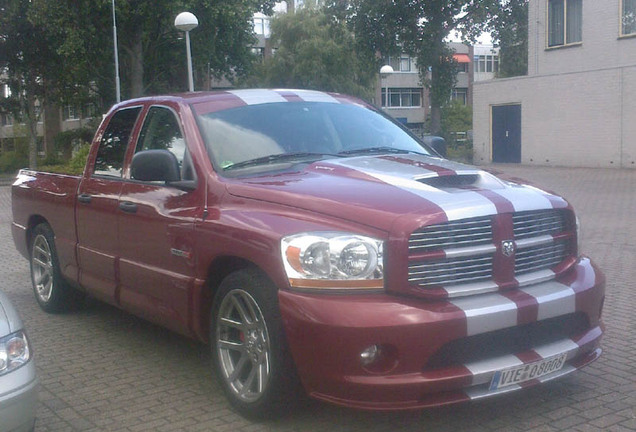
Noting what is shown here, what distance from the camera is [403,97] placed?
7969 centimetres

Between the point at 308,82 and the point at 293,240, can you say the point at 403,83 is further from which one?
the point at 293,240

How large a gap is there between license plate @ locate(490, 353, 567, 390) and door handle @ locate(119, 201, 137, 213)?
269 cm

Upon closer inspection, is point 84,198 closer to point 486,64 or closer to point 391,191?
point 391,191

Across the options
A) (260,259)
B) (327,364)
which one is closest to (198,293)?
(260,259)

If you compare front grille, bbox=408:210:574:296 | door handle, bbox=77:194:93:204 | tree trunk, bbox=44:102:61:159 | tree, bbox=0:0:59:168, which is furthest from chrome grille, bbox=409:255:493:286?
tree trunk, bbox=44:102:61:159

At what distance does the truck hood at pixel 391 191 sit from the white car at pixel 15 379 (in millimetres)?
1406

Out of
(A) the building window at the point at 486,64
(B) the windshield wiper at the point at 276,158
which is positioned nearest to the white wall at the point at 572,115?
(B) the windshield wiper at the point at 276,158

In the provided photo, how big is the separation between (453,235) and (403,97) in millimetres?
77013

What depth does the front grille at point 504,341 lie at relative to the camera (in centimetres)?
384

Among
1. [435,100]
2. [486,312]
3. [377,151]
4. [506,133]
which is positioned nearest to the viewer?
[486,312]

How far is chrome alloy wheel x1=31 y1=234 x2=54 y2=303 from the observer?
7.07 metres

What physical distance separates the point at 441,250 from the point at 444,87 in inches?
1556

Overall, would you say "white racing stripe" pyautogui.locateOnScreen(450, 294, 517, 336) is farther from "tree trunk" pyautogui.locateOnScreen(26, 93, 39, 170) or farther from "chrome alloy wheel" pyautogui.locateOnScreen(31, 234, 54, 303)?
"tree trunk" pyautogui.locateOnScreen(26, 93, 39, 170)

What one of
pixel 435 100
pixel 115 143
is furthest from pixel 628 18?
pixel 115 143
